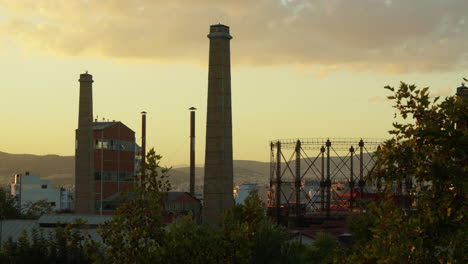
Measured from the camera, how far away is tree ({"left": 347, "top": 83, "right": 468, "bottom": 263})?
10.2 m

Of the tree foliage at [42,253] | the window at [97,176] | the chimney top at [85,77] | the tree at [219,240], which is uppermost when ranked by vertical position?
the chimney top at [85,77]

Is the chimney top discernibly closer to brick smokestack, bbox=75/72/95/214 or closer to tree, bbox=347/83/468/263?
brick smokestack, bbox=75/72/95/214

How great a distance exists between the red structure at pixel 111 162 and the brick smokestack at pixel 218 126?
1068 inches

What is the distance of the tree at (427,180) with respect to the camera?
10203mm

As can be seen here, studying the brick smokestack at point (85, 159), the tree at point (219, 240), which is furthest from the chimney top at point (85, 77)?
the tree at point (219, 240)

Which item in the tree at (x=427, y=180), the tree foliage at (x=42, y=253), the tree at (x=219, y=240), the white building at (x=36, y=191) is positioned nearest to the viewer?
the tree at (x=427, y=180)

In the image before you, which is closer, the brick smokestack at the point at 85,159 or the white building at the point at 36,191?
the brick smokestack at the point at 85,159

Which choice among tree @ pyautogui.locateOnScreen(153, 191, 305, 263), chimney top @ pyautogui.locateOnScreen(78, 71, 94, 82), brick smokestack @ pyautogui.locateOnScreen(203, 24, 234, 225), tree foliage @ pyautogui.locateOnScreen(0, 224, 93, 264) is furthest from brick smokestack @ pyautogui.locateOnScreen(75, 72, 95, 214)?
tree @ pyautogui.locateOnScreen(153, 191, 305, 263)

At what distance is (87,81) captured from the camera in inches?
3233

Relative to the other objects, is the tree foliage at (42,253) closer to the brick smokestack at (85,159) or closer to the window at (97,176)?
the brick smokestack at (85,159)

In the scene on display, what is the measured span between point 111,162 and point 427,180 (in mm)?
79131

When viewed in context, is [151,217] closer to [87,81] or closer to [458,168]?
[458,168]

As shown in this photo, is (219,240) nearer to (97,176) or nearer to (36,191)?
(97,176)

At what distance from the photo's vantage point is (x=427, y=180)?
10.4 m
